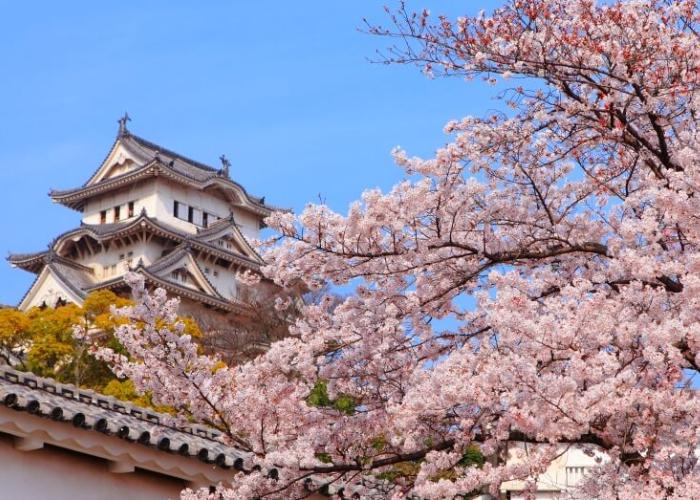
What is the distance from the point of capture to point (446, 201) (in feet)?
27.3

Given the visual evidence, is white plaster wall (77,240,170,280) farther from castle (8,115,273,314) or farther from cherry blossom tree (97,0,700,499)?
cherry blossom tree (97,0,700,499)

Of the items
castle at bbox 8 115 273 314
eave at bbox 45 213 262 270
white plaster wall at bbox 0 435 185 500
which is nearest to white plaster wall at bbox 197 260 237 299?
castle at bbox 8 115 273 314

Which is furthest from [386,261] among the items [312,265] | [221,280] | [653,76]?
[221,280]

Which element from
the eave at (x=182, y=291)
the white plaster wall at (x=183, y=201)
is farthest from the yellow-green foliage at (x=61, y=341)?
the white plaster wall at (x=183, y=201)

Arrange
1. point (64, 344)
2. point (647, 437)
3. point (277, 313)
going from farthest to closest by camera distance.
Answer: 1. point (277, 313)
2. point (64, 344)
3. point (647, 437)

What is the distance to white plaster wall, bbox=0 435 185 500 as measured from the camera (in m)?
8.30

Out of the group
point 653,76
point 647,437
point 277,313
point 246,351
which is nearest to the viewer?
point 647,437

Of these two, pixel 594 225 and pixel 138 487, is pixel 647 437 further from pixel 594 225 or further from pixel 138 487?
pixel 138 487

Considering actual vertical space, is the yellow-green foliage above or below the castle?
below

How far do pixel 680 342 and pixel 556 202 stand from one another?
2.55 metres

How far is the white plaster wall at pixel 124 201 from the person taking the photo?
5344cm

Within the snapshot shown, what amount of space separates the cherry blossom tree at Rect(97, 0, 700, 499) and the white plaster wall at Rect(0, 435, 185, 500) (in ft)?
3.68

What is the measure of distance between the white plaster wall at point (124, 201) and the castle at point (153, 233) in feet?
0.16

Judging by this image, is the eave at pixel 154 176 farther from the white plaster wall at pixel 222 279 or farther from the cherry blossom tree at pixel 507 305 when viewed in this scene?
the cherry blossom tree at pixel 507 305
